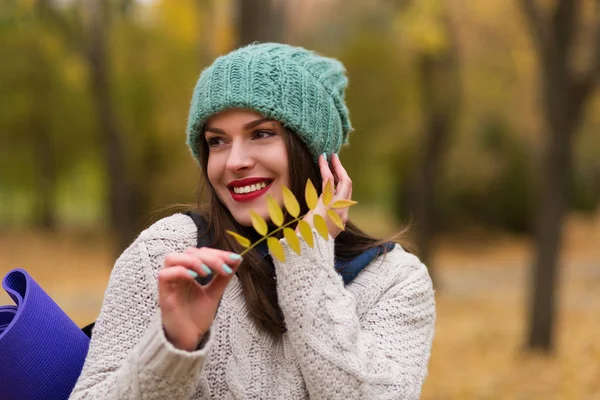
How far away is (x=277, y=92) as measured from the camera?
7.23 ft

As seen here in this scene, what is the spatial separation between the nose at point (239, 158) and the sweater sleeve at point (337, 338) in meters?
0.29

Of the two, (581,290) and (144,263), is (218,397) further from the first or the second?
(581,290)

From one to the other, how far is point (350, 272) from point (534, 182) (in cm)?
1806

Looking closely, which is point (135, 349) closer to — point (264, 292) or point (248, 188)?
point (264, 292)

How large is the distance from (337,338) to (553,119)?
20.5ft

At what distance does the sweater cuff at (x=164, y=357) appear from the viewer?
165 cm

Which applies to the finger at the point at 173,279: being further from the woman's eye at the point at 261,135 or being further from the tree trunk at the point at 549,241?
the tree trunk at the point at 549,241

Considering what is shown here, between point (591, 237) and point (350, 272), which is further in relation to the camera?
point (591, 237)

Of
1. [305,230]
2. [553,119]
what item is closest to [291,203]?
[305,230]

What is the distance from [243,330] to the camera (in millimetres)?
2092

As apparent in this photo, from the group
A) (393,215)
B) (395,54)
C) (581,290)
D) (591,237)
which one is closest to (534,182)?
(591,237)

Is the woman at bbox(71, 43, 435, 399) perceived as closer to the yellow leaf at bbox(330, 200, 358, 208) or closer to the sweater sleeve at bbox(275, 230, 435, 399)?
the sweater sleeve at bbox(275, 230, 435, 399)

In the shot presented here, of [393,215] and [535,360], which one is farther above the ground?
[535,360]

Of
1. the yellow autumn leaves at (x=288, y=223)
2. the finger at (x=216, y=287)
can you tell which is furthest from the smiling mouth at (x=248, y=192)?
the finger at (x=216, y=287)
